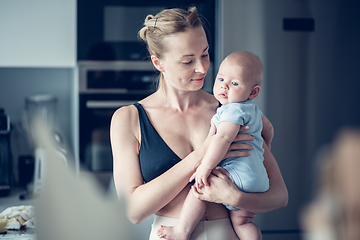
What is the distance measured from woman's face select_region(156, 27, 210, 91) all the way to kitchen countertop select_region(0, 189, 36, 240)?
68 cm

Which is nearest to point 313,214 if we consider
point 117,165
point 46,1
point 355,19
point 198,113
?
point 355,19

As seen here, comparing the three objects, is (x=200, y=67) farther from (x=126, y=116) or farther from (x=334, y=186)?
(x=334, y=186)

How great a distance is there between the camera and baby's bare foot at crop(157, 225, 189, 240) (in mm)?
753

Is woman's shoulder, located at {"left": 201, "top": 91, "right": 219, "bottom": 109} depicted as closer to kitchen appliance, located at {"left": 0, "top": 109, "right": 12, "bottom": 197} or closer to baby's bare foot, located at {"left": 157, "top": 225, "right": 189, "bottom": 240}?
baby's bare foot, located at {"left": 157, "top": 225, "right": 189, "bottom": 240}

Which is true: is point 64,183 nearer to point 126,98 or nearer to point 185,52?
point 185,52

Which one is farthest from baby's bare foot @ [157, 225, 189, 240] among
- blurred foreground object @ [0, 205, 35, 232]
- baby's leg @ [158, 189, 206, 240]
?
blurred foreground object @ [0, 205, 35, 232]

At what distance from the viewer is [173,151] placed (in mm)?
811

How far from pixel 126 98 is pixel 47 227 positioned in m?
1.54

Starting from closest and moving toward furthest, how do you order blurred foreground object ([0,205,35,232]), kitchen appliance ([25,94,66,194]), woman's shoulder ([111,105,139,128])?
woman's shoulder ([111,105,139,128]) → blurred foreground object ([0,205,35,232]) → kitchen appliance ([25,94,66,194])

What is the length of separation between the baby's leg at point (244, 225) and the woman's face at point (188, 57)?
356mm

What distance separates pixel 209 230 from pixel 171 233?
0.34 ft

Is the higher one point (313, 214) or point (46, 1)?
point (46, 1)

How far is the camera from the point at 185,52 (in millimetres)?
795

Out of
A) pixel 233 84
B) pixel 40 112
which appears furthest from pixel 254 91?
pixel 40 112
